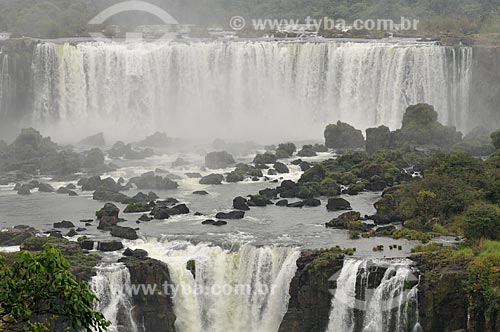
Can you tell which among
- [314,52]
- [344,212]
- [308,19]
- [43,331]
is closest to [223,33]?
[308,19]

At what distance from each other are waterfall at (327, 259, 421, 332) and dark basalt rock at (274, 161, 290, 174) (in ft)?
60.5

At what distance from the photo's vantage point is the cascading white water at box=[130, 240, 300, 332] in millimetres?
39031

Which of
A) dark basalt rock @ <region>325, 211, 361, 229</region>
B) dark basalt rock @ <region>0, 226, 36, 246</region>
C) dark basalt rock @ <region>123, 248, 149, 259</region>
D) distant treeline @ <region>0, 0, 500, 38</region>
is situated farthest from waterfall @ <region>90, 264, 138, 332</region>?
distant treeline @ <region>0, 0, 500, 38</region>

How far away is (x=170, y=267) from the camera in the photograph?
3966cm

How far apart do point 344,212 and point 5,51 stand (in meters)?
33.4

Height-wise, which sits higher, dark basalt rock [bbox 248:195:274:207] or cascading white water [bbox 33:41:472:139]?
cascading white water [bbox 33:41:472:139]

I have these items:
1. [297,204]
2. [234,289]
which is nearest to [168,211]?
[297,204]

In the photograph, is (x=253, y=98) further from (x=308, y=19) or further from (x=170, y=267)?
(x=170, y=267)

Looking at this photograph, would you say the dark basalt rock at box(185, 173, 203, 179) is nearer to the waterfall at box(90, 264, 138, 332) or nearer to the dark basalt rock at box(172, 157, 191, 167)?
the dark basalt rock at box(172, 157, 191, 167)

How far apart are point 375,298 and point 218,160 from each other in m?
22.5

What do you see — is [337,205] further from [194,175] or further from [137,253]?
[137,253]

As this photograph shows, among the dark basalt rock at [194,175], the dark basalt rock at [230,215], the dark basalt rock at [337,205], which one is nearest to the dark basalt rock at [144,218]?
the dark basalt rock at [230,215]

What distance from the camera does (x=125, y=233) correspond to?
141ft

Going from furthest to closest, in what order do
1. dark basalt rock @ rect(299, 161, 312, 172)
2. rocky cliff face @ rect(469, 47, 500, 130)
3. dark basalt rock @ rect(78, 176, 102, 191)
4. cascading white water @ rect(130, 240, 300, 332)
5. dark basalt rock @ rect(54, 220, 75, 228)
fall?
rocky cliff face @ rect(469, 47, 500, 130) < dark basalt rock @ rect(299, 161, 312, 172) < dark basalt rock @ rect(78, 176, 102, 191) < dark basalt rock @ rect(54, 220, 75, 228) < cascading white water @ rect(130, 240, 300, 332)
